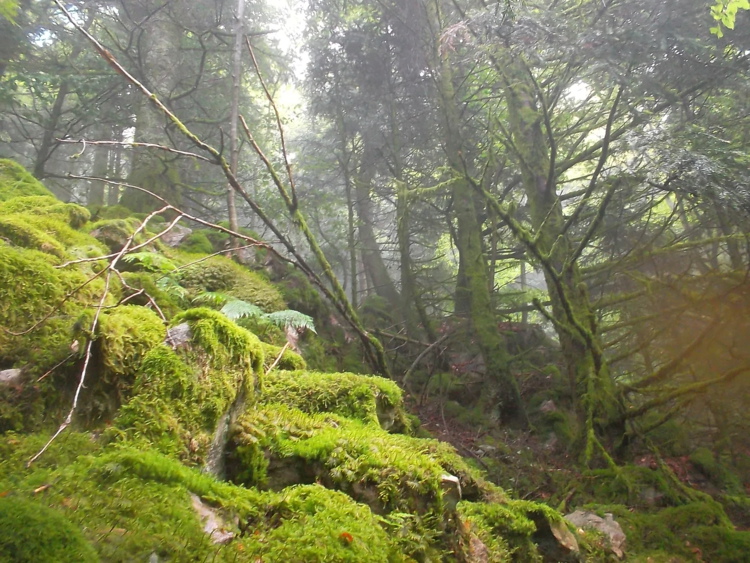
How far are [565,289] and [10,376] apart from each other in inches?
234

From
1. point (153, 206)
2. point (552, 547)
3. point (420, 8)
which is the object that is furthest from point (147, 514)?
point (420, 8)

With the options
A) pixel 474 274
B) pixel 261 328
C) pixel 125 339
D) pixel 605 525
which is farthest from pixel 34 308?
pixel 474 274

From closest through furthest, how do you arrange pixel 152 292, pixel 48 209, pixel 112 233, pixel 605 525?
pixel 605 525
pixel 152 292
pixel 48 209
pixel 112 233

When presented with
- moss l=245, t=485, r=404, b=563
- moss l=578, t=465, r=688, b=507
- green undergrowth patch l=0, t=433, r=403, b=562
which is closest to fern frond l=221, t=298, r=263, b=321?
green undergrowth patch l=0, t=433, r=403, b=562

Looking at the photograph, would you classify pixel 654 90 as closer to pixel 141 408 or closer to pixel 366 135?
pixel 366 135

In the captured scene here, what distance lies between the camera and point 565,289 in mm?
6176

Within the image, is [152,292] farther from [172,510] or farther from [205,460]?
[172,510]

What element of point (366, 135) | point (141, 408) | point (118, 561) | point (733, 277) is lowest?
point (118, 561)

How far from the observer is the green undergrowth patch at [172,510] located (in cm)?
150

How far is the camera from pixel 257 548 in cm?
169

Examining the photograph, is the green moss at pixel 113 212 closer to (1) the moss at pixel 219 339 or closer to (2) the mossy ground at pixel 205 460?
(2) the mossy ground at pixel 205 460

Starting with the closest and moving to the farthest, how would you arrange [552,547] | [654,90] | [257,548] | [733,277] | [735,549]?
[257,548], [552,547], [735,549], [733,277], [654,90]

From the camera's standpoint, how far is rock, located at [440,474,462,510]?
2338 mm

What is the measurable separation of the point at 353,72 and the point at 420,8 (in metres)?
2.59
